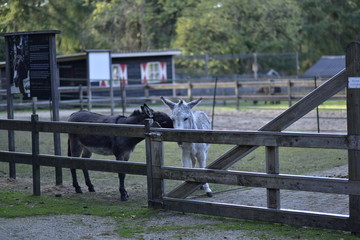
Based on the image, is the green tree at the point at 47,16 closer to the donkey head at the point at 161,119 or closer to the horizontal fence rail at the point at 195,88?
the horizontal fence rail at the point at 195,88

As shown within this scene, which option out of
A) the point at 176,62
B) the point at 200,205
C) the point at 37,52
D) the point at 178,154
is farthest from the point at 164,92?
the point at 200,205

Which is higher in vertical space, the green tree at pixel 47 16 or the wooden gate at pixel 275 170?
the green tree at pixel 47 16

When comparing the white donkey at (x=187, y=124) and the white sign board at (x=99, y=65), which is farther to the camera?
the white sign board at (x=99, y=65)

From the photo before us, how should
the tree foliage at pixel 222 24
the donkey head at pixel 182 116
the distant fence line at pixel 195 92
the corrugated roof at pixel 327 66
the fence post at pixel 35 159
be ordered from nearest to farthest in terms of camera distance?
the donkey head at pixel 182 116
the fence post at pixel 35 159
the distant fence line at pixel 195 92
the corrugated roof at pixel 327 66
the tree foliage at pixel 222 24

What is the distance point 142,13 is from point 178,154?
35202 millimetres

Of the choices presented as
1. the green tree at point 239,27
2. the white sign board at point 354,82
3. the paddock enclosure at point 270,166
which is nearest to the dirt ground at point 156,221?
the paddock enclosure at point 270,166

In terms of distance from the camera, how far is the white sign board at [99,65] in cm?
2622

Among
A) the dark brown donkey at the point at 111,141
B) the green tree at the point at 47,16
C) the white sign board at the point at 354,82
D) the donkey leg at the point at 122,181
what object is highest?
the green tree at the point at 47,16

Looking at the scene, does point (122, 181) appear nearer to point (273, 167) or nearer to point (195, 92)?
point (273, 167)

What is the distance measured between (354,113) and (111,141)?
15.6 feet

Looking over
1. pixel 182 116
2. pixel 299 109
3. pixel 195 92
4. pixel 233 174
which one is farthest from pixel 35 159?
pixel 195 92

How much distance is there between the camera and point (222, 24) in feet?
162

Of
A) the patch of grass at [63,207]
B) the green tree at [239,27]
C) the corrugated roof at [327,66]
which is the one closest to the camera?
the patch of grass at [63,207]

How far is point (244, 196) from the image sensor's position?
9.11 metres
